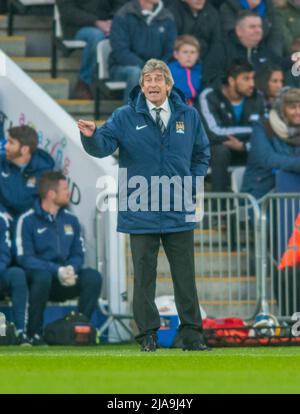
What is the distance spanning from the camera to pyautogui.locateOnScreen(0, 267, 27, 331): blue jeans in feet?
56.4

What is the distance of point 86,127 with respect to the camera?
1398 cm

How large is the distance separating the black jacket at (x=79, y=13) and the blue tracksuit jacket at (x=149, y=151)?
21.4ft

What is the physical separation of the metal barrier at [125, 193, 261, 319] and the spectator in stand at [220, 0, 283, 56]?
331 centimetres

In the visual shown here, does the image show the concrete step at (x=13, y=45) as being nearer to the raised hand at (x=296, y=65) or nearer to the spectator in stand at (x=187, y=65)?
the spectator in stand at (x=187, y=65)

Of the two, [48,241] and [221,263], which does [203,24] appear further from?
[48,241]

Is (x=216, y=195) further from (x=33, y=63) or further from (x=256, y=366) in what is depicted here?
(x=256, y=366)

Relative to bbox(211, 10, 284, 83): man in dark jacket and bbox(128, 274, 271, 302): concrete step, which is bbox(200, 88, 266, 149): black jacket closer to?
bbox(211, 10, 284, 83): man in dark jacket

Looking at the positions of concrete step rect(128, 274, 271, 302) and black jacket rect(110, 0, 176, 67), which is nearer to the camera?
concrete step rect(128, 274, 271, 302)

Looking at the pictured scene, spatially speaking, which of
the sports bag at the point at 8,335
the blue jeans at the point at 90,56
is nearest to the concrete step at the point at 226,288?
the sports bag at the point at 8,335

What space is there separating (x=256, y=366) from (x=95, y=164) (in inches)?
249

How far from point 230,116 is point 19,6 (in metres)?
3.15

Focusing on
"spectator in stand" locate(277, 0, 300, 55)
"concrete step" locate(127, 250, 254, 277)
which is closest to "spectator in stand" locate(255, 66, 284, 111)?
"spectator in stand" locate(277, 0, 300, 55)

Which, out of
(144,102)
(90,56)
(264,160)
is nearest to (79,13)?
(90,56)

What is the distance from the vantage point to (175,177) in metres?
14.3
